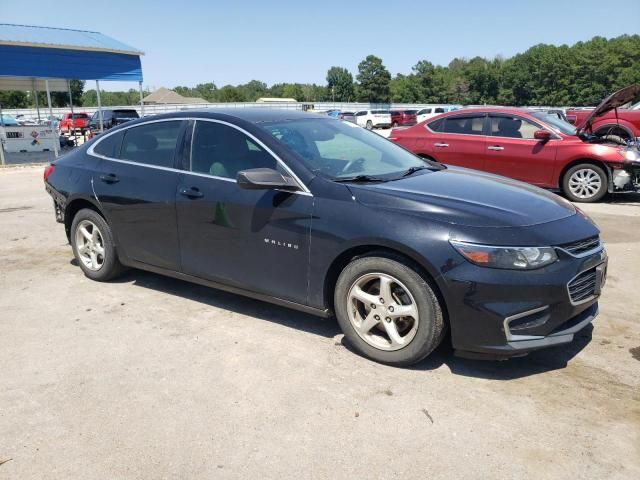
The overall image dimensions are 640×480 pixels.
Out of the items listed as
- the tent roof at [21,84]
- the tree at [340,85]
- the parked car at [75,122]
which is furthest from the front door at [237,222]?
the tree at [340,85]

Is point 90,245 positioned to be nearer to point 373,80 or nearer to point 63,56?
point 63,56

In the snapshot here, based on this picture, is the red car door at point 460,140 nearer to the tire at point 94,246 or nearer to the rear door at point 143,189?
the rear door at point 143,189

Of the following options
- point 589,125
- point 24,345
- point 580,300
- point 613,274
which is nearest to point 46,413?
point 24,345

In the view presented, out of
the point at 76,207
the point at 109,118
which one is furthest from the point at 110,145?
the point at 109,118

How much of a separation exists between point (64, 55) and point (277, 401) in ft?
63.2

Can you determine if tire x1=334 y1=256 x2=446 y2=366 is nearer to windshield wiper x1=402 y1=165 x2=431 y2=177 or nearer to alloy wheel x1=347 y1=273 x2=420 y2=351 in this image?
alloy wheel x1=347 y1=273 x2=420 y2=351

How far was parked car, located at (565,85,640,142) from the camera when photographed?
9560 millimetres

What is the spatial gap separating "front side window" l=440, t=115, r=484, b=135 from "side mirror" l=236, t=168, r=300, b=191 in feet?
22.8

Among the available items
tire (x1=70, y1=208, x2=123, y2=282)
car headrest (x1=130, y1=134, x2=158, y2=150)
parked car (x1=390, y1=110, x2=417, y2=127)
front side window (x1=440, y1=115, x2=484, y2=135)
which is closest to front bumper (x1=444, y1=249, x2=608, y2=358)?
car headrest (x1=130, y1=134, x2=158, y2=150)

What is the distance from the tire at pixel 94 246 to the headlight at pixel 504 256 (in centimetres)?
332

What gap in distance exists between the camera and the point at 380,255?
3441 millimetres

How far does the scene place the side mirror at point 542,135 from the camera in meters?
9.26

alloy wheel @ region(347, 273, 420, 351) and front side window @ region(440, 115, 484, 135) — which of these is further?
front side window @ region(440, 115, 484, 135)

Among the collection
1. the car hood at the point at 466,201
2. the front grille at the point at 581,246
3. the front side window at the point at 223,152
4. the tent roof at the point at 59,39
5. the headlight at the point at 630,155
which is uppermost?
the tent roof at the point at 59,39
